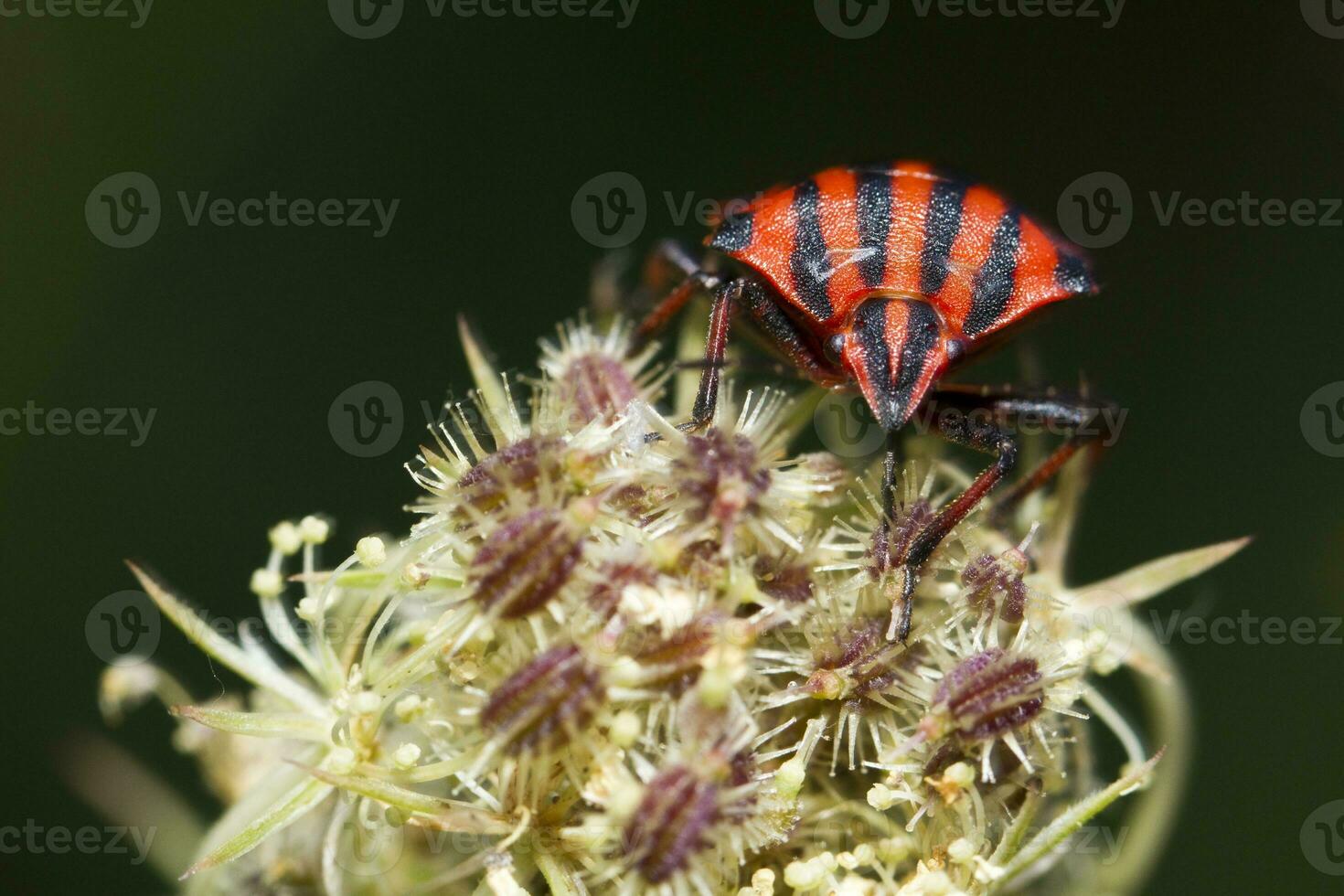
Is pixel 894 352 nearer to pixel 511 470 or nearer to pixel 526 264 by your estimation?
pixel 511 470

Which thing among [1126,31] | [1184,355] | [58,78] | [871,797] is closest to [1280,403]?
[1184,355]

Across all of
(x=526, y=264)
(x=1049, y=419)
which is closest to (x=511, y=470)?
(x=1049, y=419)

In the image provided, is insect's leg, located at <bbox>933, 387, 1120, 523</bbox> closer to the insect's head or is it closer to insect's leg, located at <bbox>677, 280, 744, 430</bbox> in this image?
the insect's head

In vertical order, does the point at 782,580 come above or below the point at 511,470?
below

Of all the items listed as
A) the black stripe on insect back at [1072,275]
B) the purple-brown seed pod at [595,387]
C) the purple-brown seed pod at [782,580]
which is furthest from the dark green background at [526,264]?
the purple-brown seed pod at [782,580]

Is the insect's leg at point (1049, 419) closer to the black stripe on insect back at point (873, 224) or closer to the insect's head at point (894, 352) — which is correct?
the insect's head at point (894, 352)

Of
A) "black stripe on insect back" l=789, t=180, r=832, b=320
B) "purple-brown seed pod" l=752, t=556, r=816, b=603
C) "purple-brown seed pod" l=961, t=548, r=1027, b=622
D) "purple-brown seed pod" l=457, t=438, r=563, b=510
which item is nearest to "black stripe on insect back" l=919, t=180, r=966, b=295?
"black stripe on insect back" l=789, t=180, r=832, b=320
